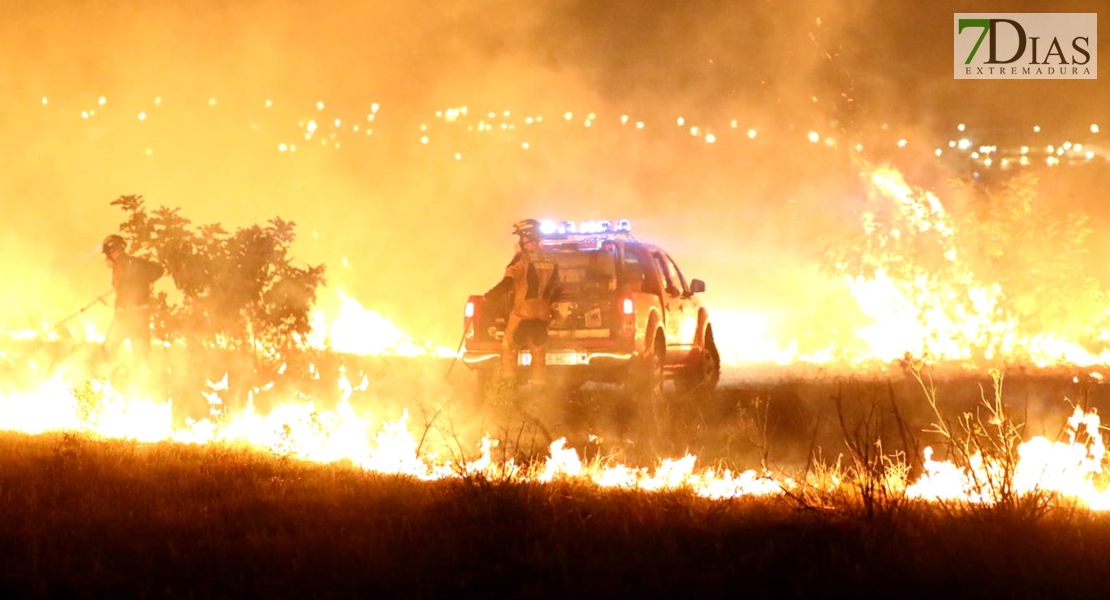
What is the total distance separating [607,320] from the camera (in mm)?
11781

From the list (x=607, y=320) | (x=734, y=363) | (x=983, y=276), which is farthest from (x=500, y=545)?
(x=734, y=363)

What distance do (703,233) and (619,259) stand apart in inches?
671

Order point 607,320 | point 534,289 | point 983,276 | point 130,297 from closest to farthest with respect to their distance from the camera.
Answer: point 534,289
point 130,297
point 607,320
point 983,276

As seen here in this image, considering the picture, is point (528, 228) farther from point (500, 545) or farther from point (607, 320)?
point (500, 545)

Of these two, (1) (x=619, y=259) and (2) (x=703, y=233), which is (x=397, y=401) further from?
(2) (x=703, y=233)

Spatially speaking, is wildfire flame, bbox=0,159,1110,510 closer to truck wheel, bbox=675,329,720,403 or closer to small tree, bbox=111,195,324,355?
small tree, bbox=111,195,324,355

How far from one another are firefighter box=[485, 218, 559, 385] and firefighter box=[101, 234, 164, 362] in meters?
3.59

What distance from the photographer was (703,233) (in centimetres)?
2923

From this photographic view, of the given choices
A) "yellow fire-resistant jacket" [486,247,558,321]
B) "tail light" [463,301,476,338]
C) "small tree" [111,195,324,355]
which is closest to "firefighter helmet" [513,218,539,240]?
"yellow fire-resistant jacket" [486,247,558,321]

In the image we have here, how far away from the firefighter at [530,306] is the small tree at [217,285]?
223 centimetres

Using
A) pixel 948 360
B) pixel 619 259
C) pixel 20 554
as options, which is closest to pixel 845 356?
pixel 948 360

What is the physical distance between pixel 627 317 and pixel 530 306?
4.75 ft

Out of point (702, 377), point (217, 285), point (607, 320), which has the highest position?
point (217, 285)

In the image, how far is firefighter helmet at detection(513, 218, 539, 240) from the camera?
11.8 metres
